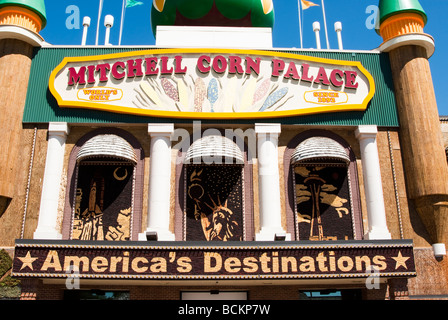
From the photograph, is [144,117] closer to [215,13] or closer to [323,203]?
[215,13]

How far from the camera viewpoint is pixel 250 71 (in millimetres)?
22531

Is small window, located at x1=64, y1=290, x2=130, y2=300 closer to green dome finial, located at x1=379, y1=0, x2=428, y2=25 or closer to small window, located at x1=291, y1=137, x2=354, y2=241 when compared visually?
small window, located at x1=291, y1=137, x2=354, y2=241

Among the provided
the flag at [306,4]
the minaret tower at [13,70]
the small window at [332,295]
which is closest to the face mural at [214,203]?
A: the small window at [332,295]

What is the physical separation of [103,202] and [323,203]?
9651 millimetres

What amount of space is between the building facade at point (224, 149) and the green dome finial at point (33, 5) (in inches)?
2.8

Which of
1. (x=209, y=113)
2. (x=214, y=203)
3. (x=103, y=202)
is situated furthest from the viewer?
(x=209, y=113)

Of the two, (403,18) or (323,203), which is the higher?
(403,18)

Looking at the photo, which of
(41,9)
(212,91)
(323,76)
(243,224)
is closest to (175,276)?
(243,224)

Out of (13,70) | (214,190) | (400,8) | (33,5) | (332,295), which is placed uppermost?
(33,5)

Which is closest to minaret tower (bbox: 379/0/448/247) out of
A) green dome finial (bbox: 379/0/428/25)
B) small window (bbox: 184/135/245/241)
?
green dome finial (bbox: 379/0/428/25)

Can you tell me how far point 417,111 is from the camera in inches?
853

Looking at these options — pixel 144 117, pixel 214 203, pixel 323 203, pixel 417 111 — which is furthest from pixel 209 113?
pixel 417 111

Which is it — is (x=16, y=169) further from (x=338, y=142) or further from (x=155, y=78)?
(x=338, y=142)
